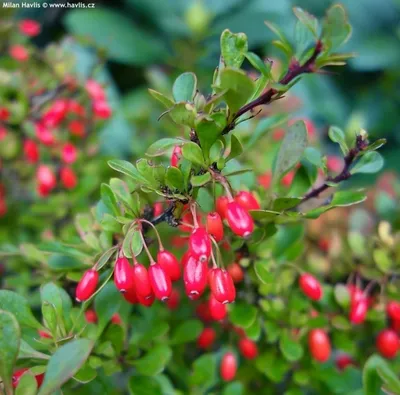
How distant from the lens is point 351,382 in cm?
116

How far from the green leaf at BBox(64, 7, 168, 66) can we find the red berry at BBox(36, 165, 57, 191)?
1.15 m

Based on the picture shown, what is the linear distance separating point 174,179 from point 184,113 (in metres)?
0.10

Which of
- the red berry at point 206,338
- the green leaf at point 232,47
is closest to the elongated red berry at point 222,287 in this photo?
the green leaf at point 232,47

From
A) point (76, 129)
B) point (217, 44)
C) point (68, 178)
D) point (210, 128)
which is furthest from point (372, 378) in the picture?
point (217, 44)

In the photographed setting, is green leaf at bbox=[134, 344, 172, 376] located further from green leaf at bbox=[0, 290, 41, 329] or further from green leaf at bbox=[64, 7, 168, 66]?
green leaf at bbox=[64, 7, 168, 66]

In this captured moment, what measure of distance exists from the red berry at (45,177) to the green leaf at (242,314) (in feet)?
2.16

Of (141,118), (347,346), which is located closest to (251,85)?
(347,346)

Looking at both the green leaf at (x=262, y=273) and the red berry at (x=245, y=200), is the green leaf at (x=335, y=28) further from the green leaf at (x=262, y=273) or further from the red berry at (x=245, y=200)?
the green leaf at (x=262, y=273)

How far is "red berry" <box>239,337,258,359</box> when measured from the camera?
1.19 meters

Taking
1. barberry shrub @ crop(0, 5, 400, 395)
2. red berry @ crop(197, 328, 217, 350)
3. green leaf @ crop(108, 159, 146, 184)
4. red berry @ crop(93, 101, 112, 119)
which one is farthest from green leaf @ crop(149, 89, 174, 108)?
red berry @ crop(93, 101, 112, 119)

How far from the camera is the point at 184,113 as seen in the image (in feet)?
2.53

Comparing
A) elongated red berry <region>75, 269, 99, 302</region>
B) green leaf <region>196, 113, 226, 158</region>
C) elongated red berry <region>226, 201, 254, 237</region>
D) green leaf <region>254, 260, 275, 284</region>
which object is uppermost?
green leaf <region>196, 113, 226, 158</region>

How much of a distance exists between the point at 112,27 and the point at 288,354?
6.86 feet

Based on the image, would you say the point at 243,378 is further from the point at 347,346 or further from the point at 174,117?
the point at 174,117
